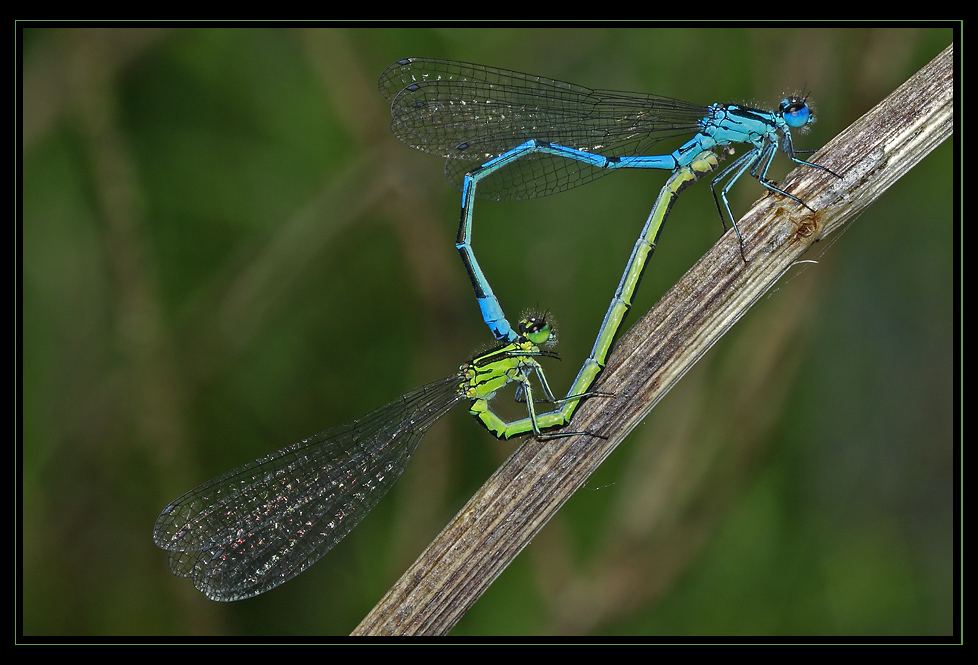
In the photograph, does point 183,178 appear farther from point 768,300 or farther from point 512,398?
point 768,300

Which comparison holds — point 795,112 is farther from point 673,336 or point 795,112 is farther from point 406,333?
point 406,333

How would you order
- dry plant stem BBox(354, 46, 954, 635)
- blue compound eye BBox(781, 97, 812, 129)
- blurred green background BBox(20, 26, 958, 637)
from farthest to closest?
blurred green background BBox(20, 26, 958, 637) → blue compound eye BBox(781, 97, 812, 129) → dry plant stem BBox(354, 46, 954, 635)

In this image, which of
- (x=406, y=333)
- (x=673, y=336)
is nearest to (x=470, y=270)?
(x=406, y=333)

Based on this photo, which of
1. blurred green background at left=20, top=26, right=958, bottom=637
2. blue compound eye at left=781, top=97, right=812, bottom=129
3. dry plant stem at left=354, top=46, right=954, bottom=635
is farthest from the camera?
blurred green background at left=20, top=26, right=958, bottom=637

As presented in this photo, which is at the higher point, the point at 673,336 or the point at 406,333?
the point at 406,333

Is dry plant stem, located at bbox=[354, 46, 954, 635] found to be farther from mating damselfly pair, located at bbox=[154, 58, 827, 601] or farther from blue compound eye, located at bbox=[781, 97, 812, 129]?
blue compound eye, located at bbox=[781, 97, 812, 129]

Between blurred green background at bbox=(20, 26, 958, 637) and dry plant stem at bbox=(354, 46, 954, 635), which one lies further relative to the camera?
blurred green background at bbox=(20, 26, 958, 637)

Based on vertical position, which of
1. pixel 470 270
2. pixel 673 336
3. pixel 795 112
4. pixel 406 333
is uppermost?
pixel 470 270

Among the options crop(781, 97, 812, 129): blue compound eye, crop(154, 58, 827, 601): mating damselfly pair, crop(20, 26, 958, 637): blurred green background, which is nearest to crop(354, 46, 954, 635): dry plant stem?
crop(154, 58, 827, 601): mating damselfly pair
